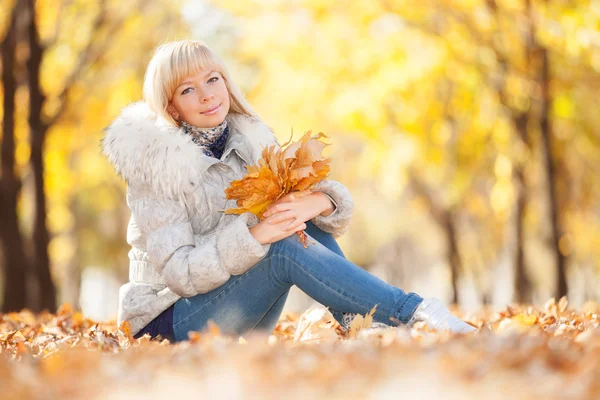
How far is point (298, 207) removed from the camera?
3039mm

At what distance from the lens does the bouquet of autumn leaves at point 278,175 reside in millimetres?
2967

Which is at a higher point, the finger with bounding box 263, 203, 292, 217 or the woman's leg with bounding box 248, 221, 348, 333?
the finger with bounding box 263, 203, 292, 217

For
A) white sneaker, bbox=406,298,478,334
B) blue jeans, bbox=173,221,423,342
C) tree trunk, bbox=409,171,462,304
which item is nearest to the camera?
white sneaker, bbox=406,298,478,334

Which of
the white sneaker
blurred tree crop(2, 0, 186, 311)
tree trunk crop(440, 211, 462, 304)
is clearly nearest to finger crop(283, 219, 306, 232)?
the white sneaker

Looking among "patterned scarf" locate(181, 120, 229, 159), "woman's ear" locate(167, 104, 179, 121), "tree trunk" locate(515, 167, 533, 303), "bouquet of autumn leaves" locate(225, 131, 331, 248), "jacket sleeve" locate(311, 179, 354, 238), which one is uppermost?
"woman's ear" locate(167, 104, 179, 121)

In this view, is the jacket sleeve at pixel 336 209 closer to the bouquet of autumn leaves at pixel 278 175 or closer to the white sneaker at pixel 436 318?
the bouquet of autumn leaves at pixel 278 175

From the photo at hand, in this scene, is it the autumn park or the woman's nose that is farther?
the woman's nose

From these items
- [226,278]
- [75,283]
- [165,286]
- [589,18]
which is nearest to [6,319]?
[165,286]

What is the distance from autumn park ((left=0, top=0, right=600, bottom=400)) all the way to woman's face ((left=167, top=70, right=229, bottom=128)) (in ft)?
0.06

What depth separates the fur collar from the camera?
3.06 m

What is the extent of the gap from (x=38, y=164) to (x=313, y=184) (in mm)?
6232

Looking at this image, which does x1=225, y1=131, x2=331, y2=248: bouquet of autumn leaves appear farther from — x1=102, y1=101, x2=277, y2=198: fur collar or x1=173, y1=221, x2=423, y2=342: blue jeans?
x1=102, y1=101, x2=277, y2=198: fur collar

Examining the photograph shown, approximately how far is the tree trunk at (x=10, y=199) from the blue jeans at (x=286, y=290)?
5937 mm

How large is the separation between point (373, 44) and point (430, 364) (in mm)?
6527
